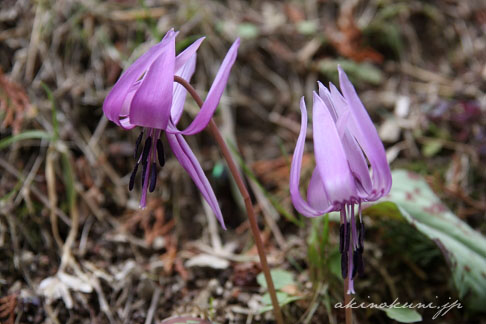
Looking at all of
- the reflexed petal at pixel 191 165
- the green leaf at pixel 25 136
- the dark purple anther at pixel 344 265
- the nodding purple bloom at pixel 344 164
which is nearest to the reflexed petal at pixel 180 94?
the reflexed petal at pixel 191 165

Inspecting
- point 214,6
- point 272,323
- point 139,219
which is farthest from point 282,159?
point 214,6

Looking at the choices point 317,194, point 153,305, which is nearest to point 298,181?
point 317,194

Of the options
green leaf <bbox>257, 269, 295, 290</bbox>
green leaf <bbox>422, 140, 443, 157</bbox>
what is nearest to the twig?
green leaf <bbox>257, 269, 295, 290</bbox>

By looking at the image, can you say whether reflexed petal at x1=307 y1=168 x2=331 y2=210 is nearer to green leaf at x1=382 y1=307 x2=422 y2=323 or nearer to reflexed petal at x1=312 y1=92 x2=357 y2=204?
reflexed petal at x1=312 y1=92 x2=357 y2=204

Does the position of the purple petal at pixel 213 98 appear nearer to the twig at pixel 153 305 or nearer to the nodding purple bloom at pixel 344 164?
the nodding purple bloom at pixel 344 164

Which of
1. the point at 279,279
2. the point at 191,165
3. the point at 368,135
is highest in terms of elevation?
the point at 368,135

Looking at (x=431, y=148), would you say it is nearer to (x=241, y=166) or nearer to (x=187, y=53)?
(x=241, y=166)

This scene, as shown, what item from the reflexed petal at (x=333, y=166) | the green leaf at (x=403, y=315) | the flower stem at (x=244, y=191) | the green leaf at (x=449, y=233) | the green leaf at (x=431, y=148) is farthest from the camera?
the green leaf at (x=431, y=148)
